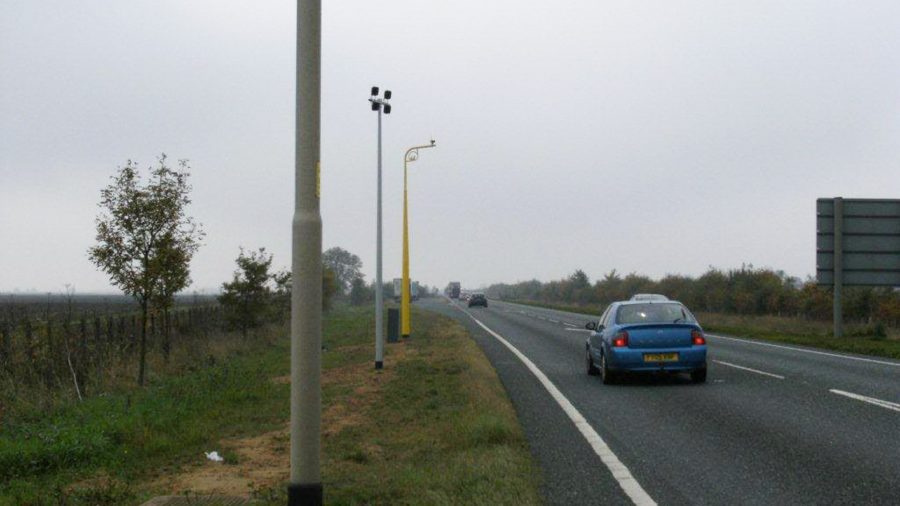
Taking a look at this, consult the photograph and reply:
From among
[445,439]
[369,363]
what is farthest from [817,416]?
[369,363]

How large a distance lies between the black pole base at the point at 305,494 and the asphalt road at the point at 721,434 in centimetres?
189

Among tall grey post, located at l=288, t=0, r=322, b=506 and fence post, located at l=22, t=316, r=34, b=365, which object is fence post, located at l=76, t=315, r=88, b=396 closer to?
fence post, located at l=22, t=316, r=34, b=365

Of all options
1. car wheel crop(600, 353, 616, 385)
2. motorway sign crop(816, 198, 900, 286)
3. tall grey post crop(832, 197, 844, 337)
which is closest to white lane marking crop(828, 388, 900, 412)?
car wheel crop(600, 353, 616, 385)

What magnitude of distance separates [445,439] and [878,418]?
5.40 metres

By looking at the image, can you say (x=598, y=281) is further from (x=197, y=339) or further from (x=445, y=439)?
(x=445, y=439)

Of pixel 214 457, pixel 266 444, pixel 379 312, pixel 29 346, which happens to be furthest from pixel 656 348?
pixel 29 346

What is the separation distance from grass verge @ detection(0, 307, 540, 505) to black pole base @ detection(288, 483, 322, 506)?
0.81 meters

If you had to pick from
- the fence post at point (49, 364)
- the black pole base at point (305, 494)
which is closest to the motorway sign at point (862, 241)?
the fence post at point (49, 364)

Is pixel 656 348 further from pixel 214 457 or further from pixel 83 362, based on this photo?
pixel 83 362

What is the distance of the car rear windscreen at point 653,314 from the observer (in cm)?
1446

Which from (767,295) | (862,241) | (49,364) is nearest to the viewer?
(49,364)

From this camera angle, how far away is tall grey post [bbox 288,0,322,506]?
5.43 metres

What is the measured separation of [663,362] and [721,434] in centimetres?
502

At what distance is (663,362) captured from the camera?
13.9 metres
